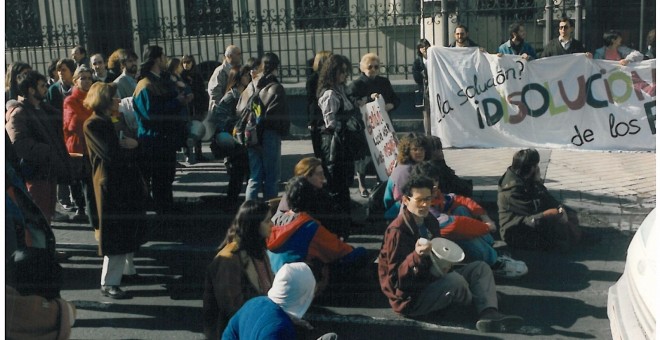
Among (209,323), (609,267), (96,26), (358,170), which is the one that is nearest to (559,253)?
(609,267)

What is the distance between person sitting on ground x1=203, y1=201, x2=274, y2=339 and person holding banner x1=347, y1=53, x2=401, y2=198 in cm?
355

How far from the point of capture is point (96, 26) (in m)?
14.4

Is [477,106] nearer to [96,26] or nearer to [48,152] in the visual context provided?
[48,152]

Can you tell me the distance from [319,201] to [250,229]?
1234mm

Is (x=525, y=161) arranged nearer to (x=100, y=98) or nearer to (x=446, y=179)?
(x=446, y=179)

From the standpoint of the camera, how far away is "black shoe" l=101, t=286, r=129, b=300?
21.3ft

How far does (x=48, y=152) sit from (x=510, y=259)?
3.45 m

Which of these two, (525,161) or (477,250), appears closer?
(477,250)

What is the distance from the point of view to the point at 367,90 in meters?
8.88

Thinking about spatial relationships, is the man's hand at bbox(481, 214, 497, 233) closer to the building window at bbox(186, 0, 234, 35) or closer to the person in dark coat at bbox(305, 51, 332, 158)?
the person in dark coat at bbox(305, 51, 332, 158)

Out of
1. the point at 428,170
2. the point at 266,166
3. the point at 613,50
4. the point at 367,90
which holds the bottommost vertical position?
the point at 266,166

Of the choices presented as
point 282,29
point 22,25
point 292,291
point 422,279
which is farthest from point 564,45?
point 22,25

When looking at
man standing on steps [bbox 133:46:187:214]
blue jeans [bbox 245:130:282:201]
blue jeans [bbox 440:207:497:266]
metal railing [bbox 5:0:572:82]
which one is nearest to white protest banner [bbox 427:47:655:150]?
metal railing [bbox 5:0:572:82]

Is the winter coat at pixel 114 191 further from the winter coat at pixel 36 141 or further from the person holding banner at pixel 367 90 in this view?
the person holding banner at pixel 367 90
